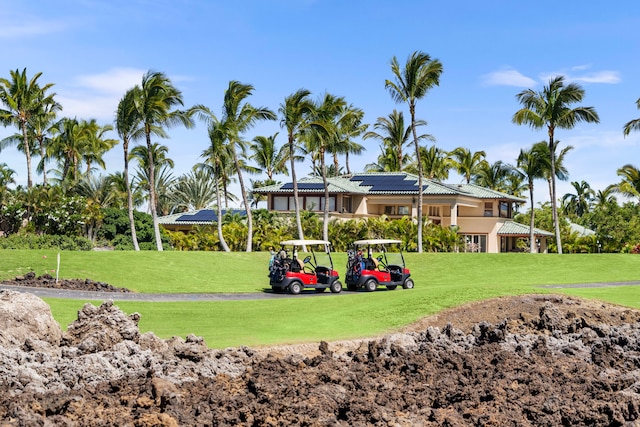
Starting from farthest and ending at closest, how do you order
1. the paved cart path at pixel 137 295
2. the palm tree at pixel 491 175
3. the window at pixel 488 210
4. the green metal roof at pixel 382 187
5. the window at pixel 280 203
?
the palm tree at pixel 491 175, the window at pixel 488 210, the window at pixel 280 203, the green metal roof at pixel 382 187, the paved cart path at pixel 137 295

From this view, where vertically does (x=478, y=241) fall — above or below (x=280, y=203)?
below

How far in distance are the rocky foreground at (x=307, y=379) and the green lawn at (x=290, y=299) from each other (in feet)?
8.02

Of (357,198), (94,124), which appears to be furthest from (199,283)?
(94,124)

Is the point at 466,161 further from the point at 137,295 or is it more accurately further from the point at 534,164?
the point at 137,295

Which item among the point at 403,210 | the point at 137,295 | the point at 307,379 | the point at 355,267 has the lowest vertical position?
the point at 307,379

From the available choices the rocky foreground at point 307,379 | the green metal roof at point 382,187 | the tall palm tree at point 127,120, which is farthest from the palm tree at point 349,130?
the rocky foreground at point 307,379

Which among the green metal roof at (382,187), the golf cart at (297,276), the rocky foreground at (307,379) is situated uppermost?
the green metal roof at (382,187)

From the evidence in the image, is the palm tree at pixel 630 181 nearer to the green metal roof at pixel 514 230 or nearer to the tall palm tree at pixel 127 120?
the green metal roof at pixel 514 230

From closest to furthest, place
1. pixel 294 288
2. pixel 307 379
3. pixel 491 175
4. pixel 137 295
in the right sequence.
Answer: pixel 307 379 → pixel 137 295 → pixel 294 288 → pixel 491 175

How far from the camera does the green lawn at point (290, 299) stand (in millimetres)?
16047

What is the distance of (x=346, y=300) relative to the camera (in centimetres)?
2067

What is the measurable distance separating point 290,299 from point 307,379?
12179 millimetres

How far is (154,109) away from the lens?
42.3 m

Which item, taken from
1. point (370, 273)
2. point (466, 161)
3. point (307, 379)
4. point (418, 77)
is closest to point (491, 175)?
point (466, 161)
